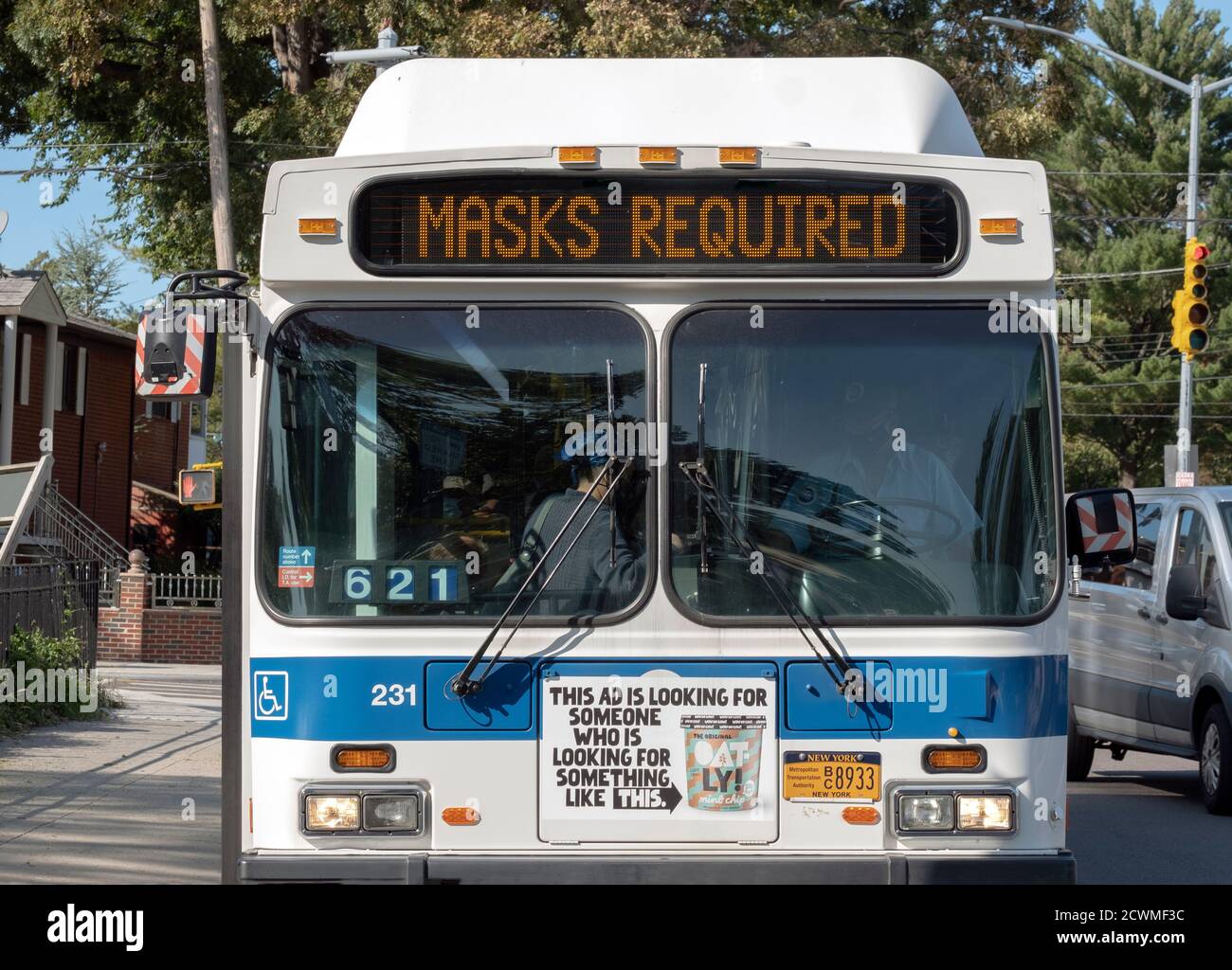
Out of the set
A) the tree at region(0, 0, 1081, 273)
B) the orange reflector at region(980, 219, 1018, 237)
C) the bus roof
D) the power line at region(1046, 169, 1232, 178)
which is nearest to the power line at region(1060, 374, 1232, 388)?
the power line at region(1046, 169, 1232, 178)

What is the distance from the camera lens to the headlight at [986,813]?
5133 mm

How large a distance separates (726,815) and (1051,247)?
2113mm

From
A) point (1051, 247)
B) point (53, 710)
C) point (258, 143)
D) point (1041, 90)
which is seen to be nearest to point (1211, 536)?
point (1051, 247)

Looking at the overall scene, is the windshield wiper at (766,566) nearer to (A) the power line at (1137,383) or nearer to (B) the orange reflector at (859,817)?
(B) the orange reflector at (859,817)

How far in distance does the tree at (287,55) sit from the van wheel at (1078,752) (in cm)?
1090

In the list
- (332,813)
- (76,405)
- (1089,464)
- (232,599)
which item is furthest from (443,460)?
(1089,464)

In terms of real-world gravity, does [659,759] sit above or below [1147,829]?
above

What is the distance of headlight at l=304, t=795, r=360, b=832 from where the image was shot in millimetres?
5145

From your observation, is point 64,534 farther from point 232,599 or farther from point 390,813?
point 390,813

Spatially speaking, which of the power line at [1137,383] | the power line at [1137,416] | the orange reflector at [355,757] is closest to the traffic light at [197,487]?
the orange reflector at [355,757]

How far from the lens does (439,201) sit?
17.5 feet

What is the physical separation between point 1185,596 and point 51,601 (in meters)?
9.87

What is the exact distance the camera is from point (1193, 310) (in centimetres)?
2050

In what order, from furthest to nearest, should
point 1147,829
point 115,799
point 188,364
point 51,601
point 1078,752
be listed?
1. point 51,601
2. point 1078,752
3. point 115,799
4. point 1147,829
5. point 188,364
